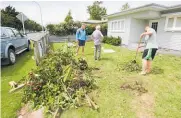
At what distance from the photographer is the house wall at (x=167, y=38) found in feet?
32.4

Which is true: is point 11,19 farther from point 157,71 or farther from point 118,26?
point 157,71

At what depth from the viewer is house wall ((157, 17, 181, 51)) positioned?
32.4 feet

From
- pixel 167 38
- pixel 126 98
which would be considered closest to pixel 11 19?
pixel 167 38

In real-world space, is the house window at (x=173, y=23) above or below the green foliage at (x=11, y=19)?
below

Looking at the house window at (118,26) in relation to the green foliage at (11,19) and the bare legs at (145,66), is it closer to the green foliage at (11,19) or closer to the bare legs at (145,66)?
the bare legs at (145,66)

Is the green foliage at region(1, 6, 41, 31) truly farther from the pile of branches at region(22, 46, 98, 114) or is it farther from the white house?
the pile of branches at region(22, 46, 98, 114)

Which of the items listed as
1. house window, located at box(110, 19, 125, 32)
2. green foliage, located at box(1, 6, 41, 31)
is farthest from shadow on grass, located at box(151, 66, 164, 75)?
green foliage, located at box(1, 6, 41, 31)

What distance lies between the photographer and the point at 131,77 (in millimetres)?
5117

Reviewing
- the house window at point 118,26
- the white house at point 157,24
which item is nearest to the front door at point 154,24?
the white house at point 157,24

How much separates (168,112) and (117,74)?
2525 mm

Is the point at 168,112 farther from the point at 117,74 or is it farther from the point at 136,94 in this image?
the point at 117,74

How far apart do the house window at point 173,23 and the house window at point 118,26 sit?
4.51 meters

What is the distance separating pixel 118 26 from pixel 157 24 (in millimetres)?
4414

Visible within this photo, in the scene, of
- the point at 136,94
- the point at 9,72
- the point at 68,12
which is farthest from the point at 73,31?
the point at 136,94
